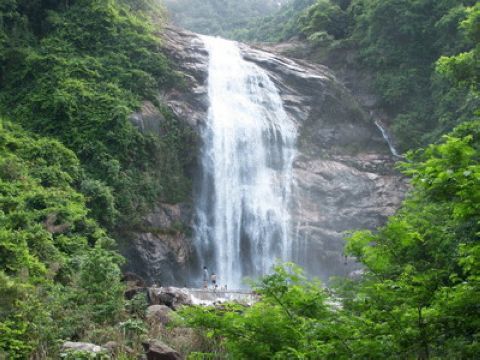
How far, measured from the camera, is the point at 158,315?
14.7 meters

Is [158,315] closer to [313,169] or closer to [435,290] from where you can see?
[435,290]

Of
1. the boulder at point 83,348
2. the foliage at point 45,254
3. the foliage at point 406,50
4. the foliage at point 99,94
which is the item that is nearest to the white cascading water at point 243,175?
the foliage at point 99,94

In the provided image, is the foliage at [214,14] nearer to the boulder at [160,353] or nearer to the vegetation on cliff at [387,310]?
the boulder at [160,353]

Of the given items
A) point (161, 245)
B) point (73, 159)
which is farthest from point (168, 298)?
point (73, 159)

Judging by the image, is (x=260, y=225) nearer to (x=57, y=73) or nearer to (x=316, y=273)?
(x=316, y=273)

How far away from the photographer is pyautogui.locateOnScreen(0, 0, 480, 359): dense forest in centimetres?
604

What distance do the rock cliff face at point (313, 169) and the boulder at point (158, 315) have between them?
8973 millimetres

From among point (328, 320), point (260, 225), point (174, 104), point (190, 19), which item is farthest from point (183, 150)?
point (190, 19)

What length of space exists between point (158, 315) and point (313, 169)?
708 inches

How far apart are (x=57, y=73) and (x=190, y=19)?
145 ft

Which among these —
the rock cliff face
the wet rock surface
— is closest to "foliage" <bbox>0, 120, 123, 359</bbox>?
the wet rock surface

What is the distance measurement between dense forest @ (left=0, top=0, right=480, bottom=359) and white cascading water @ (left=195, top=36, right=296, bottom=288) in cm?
199

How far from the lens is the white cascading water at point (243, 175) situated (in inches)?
1081

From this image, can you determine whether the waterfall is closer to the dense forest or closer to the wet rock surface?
the dense forest
